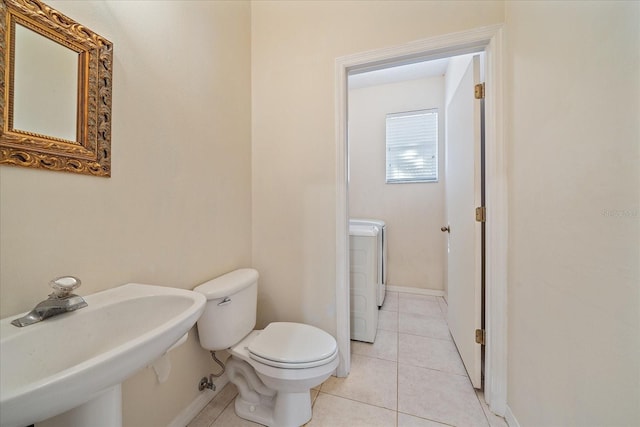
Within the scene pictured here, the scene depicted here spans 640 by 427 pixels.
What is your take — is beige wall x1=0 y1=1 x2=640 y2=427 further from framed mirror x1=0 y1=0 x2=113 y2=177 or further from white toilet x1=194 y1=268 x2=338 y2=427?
white toilet x1=194 y1=268 x2=338 y2=427

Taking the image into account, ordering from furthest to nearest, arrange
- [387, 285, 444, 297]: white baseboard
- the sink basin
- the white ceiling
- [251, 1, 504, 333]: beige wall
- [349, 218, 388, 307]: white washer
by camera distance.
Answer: [387, 285, 444, 297]: white baseboard, the white ceiling, [349, 218, 388, 307]: white washer, [251, 1, 504, 333]: beige wall, the sink basin

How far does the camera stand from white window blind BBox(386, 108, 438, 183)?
115 inches

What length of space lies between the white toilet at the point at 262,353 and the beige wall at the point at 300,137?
298 millimetres

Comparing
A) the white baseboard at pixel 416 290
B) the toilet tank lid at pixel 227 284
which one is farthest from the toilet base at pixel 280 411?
the white baseboard at pixel 416 290

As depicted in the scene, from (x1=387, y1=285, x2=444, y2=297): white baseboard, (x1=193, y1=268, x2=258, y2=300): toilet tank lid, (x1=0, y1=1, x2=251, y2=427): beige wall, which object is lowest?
(x1=387, y1=285, x2=444, y2=297): white baseboard

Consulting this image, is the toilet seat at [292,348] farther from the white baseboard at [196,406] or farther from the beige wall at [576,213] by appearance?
the beige wall at [576,213]

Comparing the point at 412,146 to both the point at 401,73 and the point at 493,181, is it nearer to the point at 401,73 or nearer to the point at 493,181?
the point at 401,73

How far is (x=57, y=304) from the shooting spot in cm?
68

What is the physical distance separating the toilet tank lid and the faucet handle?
0.53 metres

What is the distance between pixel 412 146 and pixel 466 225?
1.69 m

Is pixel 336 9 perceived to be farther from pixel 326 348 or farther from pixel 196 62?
pixel 326 348

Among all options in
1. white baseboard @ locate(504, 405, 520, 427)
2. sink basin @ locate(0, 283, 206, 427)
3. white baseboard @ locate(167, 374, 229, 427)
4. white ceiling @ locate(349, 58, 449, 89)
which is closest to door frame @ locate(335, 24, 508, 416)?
white baseboard @ locate(504, 405, 520, 427)

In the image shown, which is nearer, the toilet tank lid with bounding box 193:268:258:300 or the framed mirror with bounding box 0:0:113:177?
the framed mirror with bounding box 0:0:113:177

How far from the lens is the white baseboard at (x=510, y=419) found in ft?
3.87
